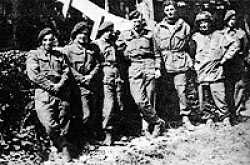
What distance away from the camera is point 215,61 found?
857 centimetres

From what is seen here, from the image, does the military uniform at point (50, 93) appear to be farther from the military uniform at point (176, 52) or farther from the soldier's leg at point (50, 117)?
the military uniform at point (176, 52)

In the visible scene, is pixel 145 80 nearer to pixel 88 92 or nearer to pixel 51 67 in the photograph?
pixel 88 92

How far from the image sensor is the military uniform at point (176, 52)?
332 inches

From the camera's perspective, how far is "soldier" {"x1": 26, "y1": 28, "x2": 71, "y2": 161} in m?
6.67

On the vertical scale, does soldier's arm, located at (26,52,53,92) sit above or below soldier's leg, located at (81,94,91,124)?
above

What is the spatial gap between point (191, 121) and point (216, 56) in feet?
4.76

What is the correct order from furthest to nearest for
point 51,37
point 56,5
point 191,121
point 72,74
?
1. point 56,5
2. point 191,121
3. point 72,74
4. point 51,37

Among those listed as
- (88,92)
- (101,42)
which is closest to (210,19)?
(101,42)

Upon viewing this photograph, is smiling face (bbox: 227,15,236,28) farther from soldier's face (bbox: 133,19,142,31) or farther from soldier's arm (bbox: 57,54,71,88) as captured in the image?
soldier's arm (bbox: 57,54,71,88)

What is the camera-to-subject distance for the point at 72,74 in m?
7.25

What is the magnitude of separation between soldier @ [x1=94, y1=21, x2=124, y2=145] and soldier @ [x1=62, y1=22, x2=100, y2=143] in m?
0.25

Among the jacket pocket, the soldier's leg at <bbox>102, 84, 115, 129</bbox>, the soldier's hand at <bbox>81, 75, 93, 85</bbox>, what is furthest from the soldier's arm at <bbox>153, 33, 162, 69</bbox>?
the jacket pocket

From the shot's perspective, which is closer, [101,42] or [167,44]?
[101,42]

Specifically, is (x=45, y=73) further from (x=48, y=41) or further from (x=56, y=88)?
(x=48, y=41)
